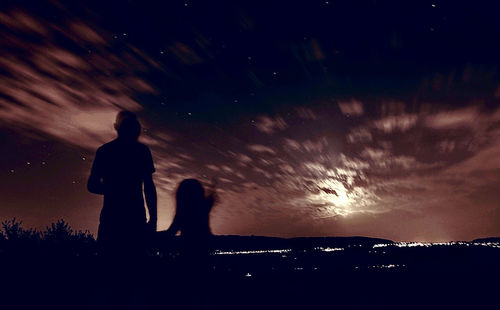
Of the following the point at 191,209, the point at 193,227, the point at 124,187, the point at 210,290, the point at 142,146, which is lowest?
the point at 210,290

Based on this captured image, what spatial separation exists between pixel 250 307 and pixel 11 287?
9.98 feet

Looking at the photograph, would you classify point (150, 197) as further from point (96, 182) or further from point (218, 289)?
point (218, 289)

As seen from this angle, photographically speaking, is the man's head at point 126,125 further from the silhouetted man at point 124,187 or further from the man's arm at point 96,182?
the man's arm at point 96,182

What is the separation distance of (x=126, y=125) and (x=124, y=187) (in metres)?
0.92

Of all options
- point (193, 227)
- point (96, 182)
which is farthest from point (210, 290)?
point (96, 182)

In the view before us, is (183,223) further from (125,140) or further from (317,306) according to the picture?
(317,306)

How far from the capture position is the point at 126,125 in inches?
183


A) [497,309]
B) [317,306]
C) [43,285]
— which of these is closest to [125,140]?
[43,285]

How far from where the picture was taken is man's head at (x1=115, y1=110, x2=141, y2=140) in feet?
15.3

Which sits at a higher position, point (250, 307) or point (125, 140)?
point (125, 140)

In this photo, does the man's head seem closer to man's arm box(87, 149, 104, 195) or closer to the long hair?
man's arm box(87, 149, 104, 195)

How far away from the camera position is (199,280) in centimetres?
499

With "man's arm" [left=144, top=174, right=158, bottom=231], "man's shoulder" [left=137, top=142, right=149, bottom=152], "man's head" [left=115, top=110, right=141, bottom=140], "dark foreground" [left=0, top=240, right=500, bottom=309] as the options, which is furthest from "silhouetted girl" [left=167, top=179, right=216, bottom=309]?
"man's head" [left=115, top=110, right=141, bottom=140]

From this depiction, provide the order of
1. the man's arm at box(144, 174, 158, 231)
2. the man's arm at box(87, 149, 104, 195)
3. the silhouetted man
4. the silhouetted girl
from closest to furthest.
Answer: the silhouetted man < the man's arm at box(87, 149, 104, 195) < the man's arm at box(144, 174, 158, 231) < the silhouetted girl
